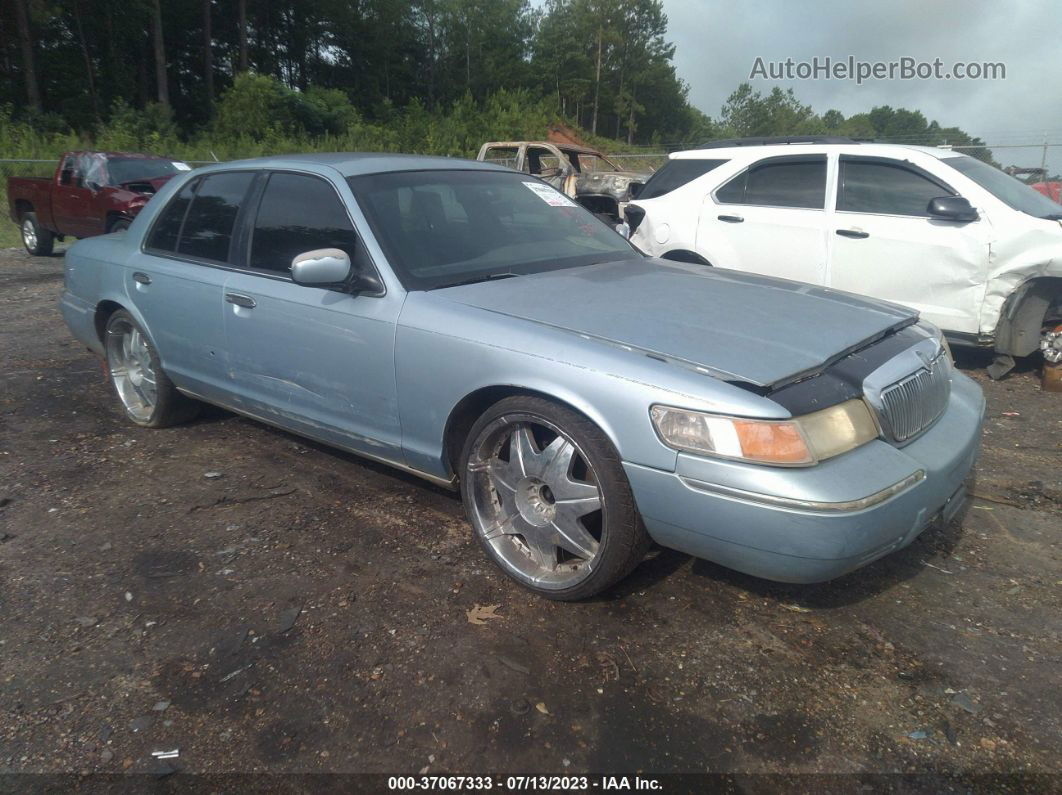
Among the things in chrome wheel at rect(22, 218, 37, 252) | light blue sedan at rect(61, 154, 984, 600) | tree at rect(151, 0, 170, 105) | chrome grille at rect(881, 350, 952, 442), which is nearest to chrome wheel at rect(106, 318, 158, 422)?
light blue sedan at rect(61, 154, 984, 600)

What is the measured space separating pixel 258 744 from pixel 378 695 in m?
0.37

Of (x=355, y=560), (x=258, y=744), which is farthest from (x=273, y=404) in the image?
(x=258, y=744)

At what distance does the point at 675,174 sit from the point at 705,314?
4.45m

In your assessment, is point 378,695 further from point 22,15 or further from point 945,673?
point 22,15

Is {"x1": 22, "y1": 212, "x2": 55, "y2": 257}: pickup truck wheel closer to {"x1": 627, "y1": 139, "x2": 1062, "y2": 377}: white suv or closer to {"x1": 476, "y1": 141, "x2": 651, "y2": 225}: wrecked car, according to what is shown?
{"x1": 476, "y1": 141, "x2": 651, "y2": 225}: wrecked car

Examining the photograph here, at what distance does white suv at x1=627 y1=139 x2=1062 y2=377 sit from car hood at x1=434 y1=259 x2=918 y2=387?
2.58 m

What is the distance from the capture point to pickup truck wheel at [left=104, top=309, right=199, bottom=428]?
181 inches

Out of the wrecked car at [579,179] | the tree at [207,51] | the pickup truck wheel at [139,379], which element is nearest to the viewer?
the pickup truck wheel at [139,379]

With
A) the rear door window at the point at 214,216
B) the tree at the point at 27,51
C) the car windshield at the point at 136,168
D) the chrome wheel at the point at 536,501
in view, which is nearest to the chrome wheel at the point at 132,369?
the rear door window at the point at 214,216

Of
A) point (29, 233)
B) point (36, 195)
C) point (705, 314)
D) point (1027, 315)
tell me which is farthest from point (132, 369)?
point (29, 233)

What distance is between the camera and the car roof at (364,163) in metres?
3.69

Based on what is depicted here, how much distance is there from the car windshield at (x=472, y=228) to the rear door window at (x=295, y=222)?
0.15 metres

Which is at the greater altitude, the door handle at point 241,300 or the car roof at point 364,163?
the car roof at point 364,163

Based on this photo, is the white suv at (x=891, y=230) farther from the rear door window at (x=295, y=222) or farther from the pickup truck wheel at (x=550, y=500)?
the pickup truck wheel at (x=550, y=500)
